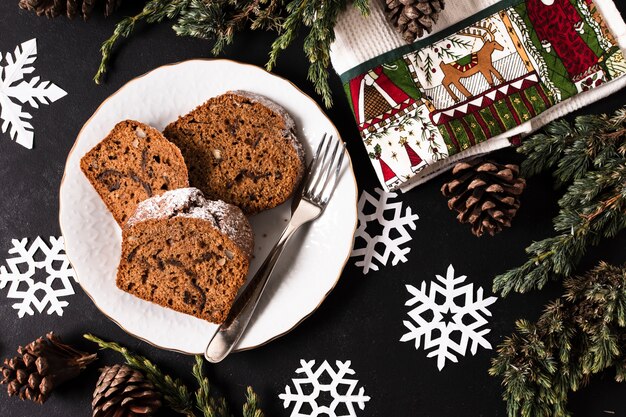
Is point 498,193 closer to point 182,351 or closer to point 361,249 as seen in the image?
point 361,249

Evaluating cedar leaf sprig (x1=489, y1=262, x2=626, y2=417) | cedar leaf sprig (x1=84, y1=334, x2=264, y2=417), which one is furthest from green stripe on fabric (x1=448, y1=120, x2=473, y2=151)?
cedar leaf sprig (x1=84, y1=334, x2=264, y2=417)

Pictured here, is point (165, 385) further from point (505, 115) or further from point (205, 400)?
point (505, 115)

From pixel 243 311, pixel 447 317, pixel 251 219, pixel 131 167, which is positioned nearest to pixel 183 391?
pixel 243 311

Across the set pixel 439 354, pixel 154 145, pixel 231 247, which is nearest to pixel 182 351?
pixel 231 247

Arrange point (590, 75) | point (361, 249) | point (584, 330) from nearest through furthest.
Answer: point (584, 330), point (590, 75), point (361, 249)

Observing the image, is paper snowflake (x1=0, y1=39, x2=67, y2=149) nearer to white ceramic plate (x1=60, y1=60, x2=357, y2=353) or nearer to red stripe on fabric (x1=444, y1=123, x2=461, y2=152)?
white ceramic plate (x1=60, y1=60, x2=357, y2=353)

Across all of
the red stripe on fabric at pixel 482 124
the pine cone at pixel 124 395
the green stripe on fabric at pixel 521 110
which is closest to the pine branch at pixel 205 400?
the pine cone at pixel 124 395

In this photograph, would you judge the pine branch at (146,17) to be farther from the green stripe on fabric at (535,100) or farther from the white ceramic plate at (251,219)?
the green stripe on fabric at (535,100)
